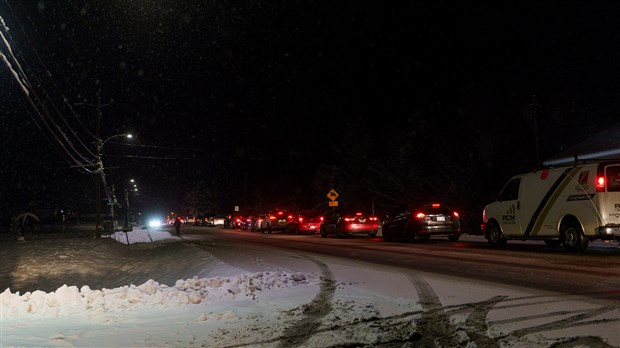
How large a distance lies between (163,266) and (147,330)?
33.5 feet

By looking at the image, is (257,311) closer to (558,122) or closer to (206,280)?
(206,280)

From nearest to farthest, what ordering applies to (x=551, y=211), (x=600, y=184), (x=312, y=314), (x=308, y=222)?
(x=312, y=314) → (x=600, y=184) → (x=551, y=211) → (x=308, y=222)

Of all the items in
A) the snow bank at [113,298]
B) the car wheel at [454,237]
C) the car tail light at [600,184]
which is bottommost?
the snow bank at [113,298]

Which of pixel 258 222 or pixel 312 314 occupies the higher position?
pixel 258 222

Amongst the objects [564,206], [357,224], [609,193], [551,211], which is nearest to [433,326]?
[609,193]

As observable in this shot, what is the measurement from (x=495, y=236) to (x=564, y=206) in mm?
3848

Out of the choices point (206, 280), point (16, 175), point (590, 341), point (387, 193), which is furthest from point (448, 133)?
point (16, 175)

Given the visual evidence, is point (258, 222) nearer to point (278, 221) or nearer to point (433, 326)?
point (278, 221)

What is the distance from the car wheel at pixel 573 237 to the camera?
14773mm

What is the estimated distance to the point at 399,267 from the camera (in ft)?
43.9

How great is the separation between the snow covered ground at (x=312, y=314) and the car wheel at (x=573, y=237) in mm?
5683

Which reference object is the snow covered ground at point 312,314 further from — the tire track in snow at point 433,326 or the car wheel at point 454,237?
the car wheel at point 454,237

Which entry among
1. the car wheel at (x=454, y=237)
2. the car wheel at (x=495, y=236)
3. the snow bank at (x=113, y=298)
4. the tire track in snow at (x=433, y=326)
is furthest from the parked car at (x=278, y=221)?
the tire track in snow at (x=433, y=326)

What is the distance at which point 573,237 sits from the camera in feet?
49.5
